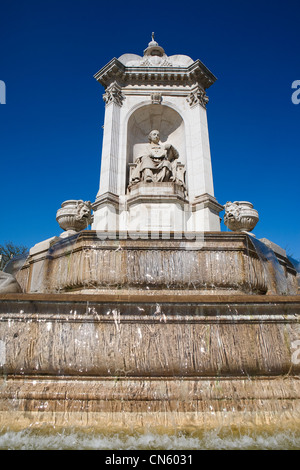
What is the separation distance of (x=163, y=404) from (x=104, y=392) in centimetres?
60

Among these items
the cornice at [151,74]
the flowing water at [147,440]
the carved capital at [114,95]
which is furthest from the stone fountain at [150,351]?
the cornice at [151,74]

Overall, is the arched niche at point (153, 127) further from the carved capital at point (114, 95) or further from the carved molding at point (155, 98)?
the carved capital at point (114, 95)

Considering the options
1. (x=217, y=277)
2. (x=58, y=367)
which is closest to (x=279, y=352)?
(x=217, y=277)

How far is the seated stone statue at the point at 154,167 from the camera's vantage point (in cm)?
992

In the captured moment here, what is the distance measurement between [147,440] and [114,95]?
36.9ft

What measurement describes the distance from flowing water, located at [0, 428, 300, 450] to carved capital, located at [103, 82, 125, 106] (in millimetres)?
10901

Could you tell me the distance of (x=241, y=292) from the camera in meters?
4.82

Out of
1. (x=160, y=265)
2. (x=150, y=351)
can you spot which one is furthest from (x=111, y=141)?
(x=150, y=351)

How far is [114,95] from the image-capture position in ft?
36.8

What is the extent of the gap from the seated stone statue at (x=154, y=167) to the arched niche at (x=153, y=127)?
1017 millimetres

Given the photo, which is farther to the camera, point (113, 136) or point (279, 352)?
point (113, 136)

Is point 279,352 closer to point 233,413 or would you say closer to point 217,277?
point 233,413
